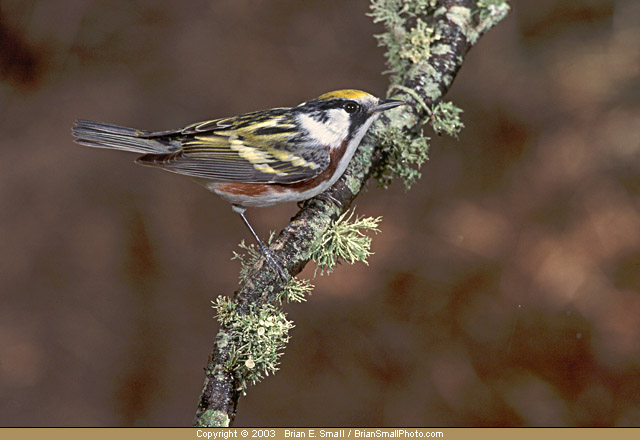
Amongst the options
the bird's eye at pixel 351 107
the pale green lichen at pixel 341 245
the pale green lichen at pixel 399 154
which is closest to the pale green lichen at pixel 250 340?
the pale green lichen at pixel 341 245

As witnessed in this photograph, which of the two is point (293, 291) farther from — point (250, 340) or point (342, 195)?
point (342, 195)

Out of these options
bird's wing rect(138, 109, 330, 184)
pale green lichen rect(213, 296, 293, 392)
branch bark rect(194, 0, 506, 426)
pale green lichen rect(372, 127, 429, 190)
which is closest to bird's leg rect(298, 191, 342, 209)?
branch bark rect(194, 0, 506, 426)

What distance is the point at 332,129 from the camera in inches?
80.2

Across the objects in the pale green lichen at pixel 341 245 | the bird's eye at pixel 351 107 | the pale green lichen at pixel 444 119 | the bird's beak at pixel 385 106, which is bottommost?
the pale green lichen at pixel 341 245

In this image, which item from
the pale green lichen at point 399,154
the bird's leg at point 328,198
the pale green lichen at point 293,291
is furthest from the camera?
the pale green lichen at point 399,154

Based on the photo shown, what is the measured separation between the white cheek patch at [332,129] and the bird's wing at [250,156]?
36mm

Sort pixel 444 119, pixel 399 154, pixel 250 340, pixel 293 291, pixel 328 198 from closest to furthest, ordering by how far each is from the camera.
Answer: pixel 250 340 → pixel 293 291 → pixel 328 198 → pixel 399 154 → pixel 444 119

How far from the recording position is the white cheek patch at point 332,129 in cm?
203

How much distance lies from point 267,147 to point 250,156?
0.21ft

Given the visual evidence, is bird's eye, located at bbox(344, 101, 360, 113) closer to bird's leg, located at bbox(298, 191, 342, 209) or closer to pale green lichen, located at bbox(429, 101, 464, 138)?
bird's leg, located at bbox(298, 191, 342, 209)

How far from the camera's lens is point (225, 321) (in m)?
1.79

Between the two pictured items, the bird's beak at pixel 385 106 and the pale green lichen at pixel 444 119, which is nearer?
the bird's beak at pixel 385 106

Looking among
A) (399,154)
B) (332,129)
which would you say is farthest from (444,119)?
(332,129)

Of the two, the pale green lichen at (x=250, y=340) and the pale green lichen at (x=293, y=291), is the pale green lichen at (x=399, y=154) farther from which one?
the pale green lichen at (x=250, y=340)
